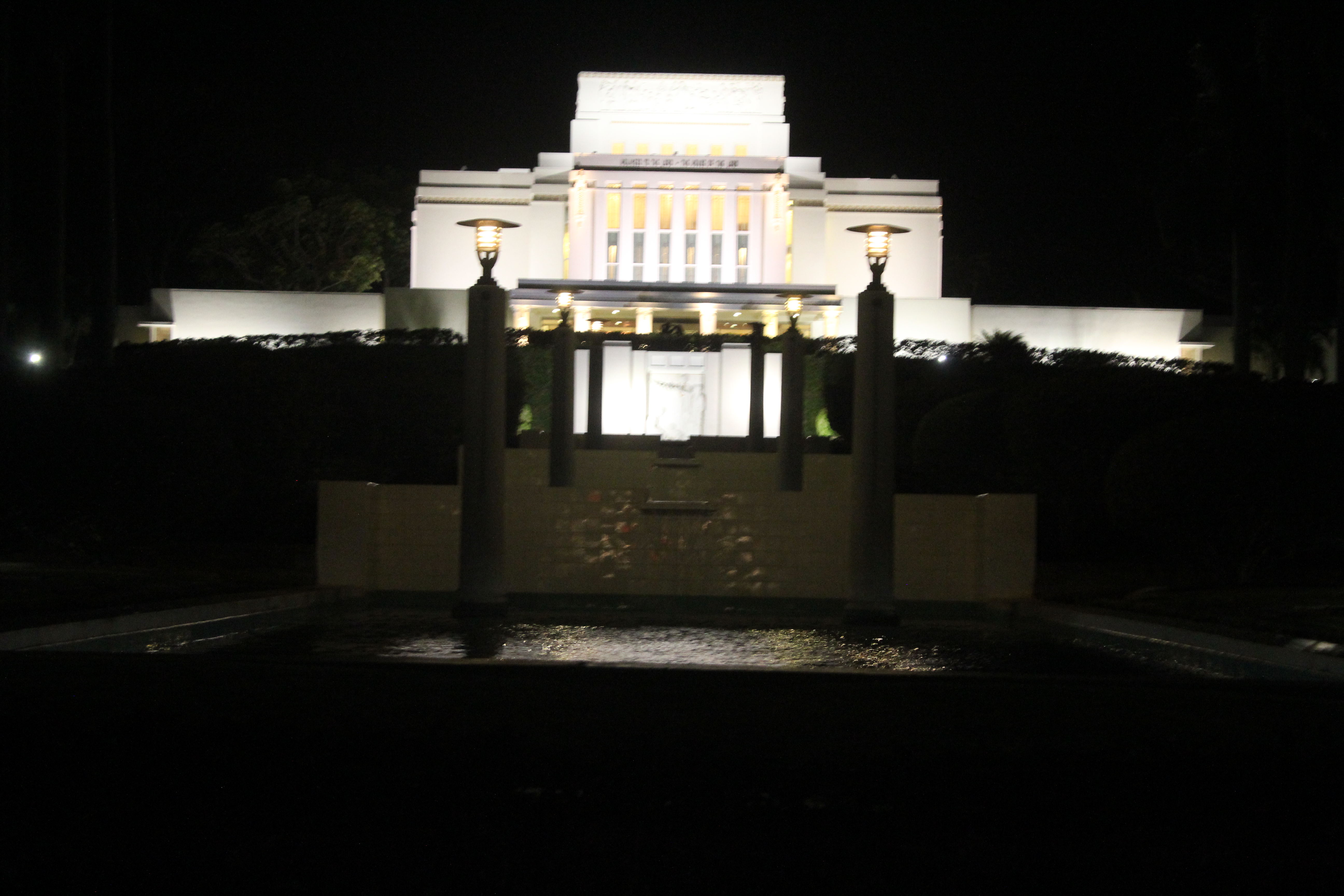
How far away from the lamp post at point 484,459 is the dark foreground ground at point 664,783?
6422 mm

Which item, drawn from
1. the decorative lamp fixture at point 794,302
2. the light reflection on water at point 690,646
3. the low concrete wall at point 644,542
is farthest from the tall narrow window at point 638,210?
the light reflection on water at point 690,646

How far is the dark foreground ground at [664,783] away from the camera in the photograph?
14.5ft

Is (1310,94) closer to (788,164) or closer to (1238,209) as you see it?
(1238,209)

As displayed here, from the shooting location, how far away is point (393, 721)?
6.47 metres

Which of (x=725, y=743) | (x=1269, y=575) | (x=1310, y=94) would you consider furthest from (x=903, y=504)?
(x=1310, y=94)

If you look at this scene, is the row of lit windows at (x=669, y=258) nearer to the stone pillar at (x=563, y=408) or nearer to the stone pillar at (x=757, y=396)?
the stone pillar at (x=757, y=396)

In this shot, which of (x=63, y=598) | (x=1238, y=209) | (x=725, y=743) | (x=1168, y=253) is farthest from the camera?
(x=1168, y=253)

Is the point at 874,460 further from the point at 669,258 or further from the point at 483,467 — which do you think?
the point at 669,258

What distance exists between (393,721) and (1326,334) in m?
37.9

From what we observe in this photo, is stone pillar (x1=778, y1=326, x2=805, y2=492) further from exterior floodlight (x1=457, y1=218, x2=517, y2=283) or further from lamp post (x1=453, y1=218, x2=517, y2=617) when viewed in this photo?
exterior floodlight (x1=457, y1=218, x2=517, y2=283)

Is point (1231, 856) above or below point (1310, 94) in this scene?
below

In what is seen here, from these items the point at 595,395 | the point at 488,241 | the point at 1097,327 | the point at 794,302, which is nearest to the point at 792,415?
the point at 595,395

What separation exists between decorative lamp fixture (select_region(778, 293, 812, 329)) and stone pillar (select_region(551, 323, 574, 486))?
7683 mm

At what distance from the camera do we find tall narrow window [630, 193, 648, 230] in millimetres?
40344
